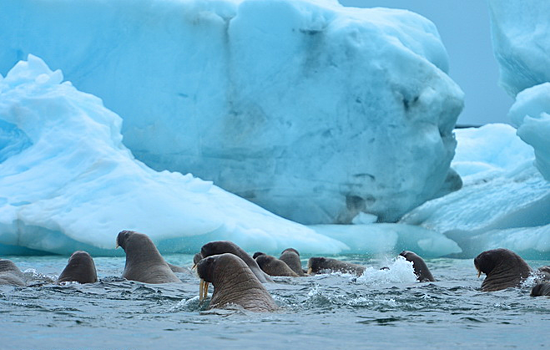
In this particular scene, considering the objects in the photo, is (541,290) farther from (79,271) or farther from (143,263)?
(79,271)

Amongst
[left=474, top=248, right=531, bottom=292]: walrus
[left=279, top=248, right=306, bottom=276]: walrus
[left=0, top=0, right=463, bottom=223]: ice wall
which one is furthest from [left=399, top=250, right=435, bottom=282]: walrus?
[left=0, top=0, right=463, bottom=223]: ice wall

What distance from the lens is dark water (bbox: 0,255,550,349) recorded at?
2518 millimetres

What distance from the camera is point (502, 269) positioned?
17.3 ft

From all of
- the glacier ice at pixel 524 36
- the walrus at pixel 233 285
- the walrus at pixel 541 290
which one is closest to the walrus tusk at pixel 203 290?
the walrus at pixel 233 285

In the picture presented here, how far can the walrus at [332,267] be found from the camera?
7.13m

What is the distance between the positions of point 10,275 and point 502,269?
139 inches

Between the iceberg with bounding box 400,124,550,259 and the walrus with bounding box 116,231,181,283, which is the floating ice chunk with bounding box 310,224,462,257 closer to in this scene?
the iceberg with bounding box 400,124,550,259

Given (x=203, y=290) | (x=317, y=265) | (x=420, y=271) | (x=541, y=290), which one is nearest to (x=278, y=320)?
(x=203, y=290)

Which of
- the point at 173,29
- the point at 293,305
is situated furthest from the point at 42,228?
the point at 293,305

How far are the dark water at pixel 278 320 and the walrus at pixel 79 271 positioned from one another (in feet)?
0.69

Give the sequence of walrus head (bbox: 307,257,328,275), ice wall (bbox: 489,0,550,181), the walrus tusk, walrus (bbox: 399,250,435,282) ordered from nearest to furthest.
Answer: the walrus tusk
walrus (bbox: 399,250,435,282)
walrus head (bbox: 307,257,328,275)
ice wall (bbox: 489,0,550,181)

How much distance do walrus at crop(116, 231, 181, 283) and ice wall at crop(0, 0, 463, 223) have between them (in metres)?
8.78

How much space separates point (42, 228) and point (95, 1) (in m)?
5.87

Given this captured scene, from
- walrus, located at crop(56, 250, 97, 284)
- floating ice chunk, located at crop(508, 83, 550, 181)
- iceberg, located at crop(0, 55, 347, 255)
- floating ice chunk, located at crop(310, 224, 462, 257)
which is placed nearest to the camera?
walrus, located at crop(56, 250, 97, 284)
